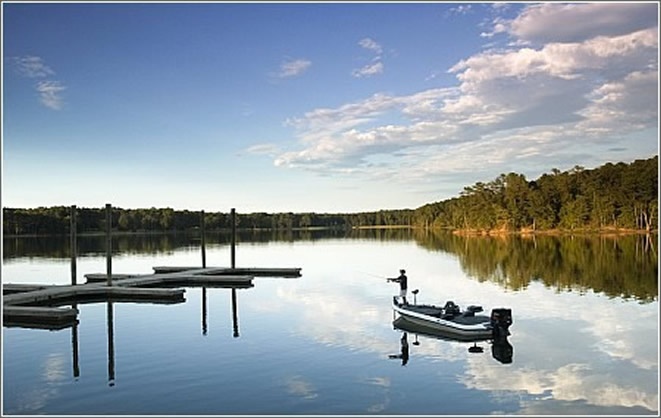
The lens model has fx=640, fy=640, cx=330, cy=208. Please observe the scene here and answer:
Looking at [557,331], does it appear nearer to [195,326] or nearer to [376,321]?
[376,321]

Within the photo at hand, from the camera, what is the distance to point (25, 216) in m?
84.7

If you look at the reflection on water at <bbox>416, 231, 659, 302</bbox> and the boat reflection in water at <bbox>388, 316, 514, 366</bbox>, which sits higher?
the reflection on water at <bbox>416, 231, 659, 302</bbox>

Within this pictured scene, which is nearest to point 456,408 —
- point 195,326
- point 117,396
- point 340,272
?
point 117,396

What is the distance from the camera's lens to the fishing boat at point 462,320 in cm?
1371

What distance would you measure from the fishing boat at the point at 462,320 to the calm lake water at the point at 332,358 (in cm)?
41

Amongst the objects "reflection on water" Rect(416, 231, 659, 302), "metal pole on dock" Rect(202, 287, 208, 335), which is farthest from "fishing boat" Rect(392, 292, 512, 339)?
"reflection on water" Rect(416, 231, 659, 302)

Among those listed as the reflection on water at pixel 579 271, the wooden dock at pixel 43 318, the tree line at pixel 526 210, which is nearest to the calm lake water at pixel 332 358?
the reflection on water at pixel 579 271

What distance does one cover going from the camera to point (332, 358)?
494 inches

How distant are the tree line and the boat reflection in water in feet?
132

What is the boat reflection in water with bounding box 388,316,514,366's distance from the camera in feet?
41.9

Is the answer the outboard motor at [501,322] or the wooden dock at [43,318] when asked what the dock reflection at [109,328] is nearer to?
the wooden dock at [43,318]

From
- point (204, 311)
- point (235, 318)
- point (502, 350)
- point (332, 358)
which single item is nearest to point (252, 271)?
point (204, 311)

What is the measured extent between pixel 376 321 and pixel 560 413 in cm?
801

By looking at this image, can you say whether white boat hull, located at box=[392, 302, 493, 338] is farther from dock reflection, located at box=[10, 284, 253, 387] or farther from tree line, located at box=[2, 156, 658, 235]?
tree line, located at box=[2, 156, 658, 235]
